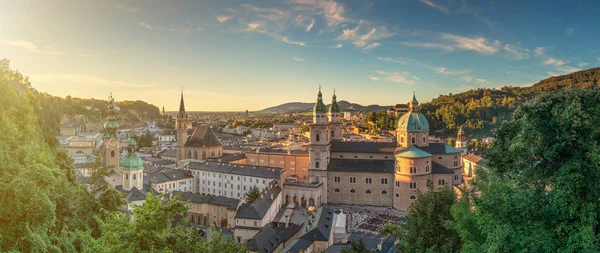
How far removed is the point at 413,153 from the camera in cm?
4175

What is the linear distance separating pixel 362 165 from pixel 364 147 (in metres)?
2.46

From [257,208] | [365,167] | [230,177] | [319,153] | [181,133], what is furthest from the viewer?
[181,133]

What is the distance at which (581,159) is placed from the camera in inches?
344

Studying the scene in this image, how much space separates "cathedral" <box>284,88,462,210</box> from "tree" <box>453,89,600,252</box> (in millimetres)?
33288

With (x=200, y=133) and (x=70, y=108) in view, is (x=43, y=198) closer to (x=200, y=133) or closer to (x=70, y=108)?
(x=200, y=133)

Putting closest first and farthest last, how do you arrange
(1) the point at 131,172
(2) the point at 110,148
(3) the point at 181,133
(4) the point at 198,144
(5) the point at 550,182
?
1. (5) the point at 550,182
2. (1) the point at 131,172
3. (2) the point at 110,148
4. (4) the point at 198,144
5. (3) the point at 181,133

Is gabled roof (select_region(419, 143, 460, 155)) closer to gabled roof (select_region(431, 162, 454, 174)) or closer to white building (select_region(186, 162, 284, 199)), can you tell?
gabled roof (select_region(431, 162, 454, 174))

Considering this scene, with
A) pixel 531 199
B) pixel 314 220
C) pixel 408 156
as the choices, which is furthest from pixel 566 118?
pixel 408 156

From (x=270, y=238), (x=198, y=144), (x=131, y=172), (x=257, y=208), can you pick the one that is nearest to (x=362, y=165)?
(x=257, y=208)

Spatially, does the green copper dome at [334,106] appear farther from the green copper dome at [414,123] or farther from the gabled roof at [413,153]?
the gabled roof at [413,153]

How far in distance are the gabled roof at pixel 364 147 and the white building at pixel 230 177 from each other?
7454mm

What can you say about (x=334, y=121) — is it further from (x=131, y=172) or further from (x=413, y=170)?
(x=131, y=172)

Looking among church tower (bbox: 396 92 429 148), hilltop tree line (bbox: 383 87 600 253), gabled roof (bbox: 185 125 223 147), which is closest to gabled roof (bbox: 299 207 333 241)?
church tower (bbox: 396 92 429 148)

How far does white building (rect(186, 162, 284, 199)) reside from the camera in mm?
46156
